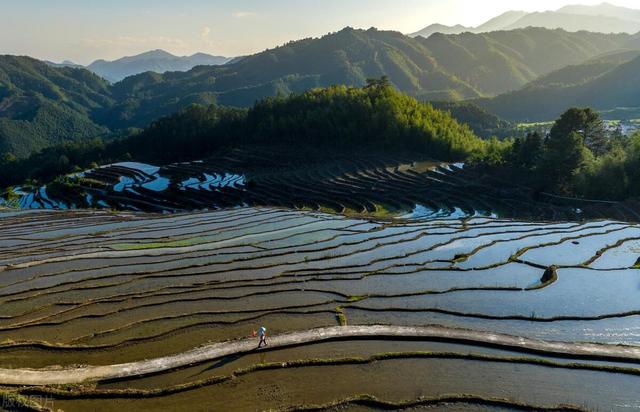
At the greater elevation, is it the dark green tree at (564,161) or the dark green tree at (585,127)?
the dark green tree at (585,127)

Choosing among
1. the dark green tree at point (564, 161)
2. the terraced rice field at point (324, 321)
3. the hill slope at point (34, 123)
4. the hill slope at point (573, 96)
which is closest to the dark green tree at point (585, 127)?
the dark green tree at point (564, 161)

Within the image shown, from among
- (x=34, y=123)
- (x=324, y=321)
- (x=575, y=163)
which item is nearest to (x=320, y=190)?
(x=575, y=163)

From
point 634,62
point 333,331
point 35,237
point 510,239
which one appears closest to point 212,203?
point 35,237

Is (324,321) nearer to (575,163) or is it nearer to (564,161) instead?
(564,161)

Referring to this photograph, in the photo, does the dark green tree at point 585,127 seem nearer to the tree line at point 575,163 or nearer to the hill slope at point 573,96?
the tree line at point 575,163

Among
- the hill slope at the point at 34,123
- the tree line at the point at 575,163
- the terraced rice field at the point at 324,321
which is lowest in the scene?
the terraced rice field at the point at 324,321

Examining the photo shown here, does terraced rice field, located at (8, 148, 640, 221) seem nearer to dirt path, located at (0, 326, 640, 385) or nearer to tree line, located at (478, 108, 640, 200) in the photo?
tree line, located at (478, 108, 640, 200)

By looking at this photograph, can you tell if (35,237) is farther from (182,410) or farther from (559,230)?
(559,230)
